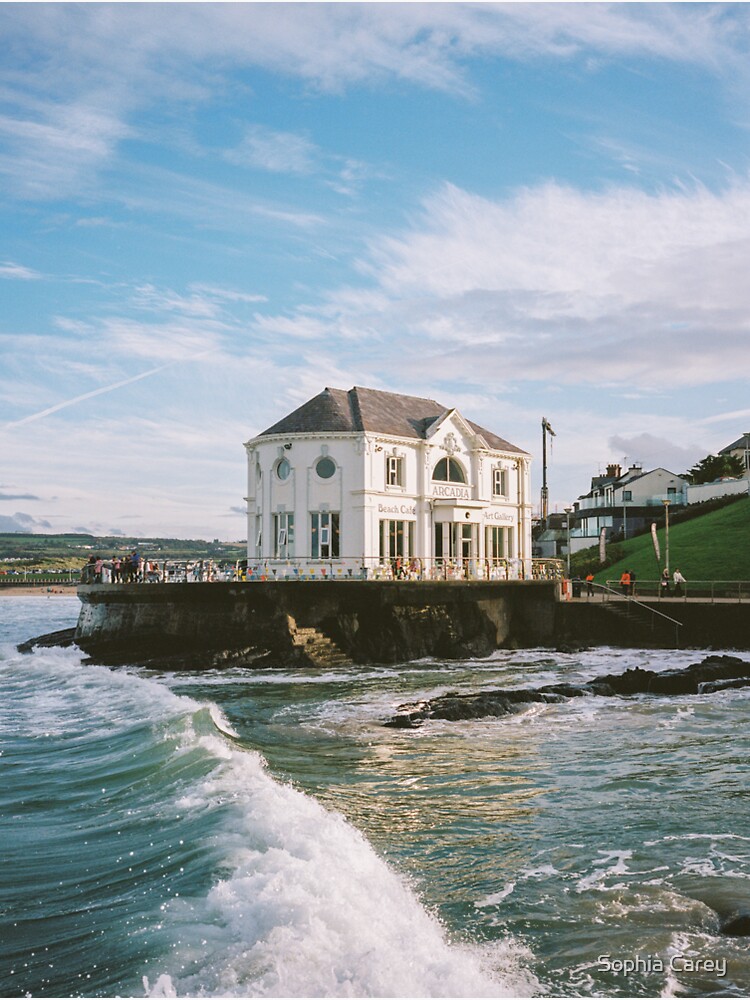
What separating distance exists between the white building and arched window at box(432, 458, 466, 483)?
0.05 meters

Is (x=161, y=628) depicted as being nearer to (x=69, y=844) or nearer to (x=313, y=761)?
(x=313, y=761)

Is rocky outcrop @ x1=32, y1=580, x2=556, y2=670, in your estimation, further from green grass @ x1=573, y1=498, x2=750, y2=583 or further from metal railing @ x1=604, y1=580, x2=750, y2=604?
green grass @ x1=573, y1=498, x2=750, y2=583

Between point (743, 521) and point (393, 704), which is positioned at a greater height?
point (743, 521)

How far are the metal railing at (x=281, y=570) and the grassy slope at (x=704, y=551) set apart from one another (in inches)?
631

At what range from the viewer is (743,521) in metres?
58.4

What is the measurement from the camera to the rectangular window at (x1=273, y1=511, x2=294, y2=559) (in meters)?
37.7

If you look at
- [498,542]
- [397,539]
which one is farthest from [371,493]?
[498,542]

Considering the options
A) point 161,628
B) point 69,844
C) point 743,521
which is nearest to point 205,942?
point 69,844

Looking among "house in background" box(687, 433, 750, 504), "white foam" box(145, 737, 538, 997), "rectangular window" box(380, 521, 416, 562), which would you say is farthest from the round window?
"house in background" box(687, 433, 750, 504)

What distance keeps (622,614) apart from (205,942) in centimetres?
3099

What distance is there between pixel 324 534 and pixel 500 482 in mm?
10837

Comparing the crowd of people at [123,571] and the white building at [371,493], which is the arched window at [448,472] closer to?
the white building at [371,493]

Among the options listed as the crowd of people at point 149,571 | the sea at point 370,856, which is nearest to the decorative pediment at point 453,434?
the crowd of people at point 149,571

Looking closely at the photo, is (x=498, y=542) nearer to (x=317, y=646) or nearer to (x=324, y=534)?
(x=324, y=534)
